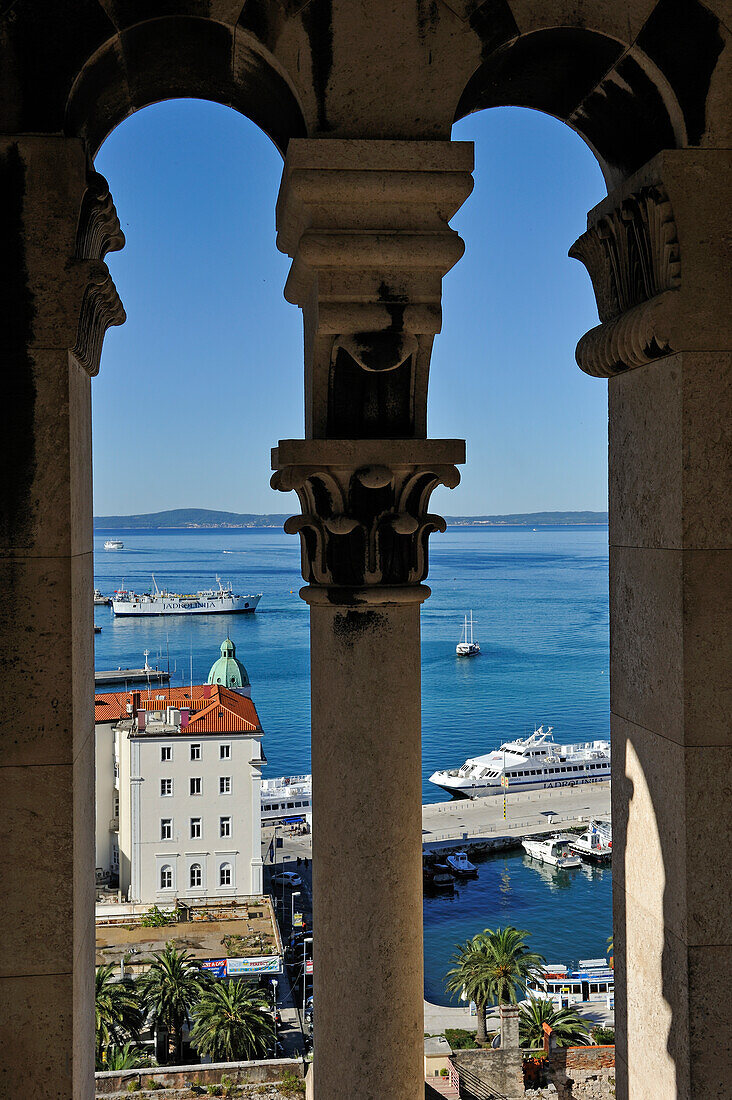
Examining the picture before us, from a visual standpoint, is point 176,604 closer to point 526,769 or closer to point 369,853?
point 526,769

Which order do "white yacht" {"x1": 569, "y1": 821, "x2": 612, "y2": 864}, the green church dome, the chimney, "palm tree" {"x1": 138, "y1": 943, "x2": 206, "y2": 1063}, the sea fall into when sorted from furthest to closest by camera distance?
the green church dome, "white yacht" {"x1": 569, "y1": 821, "x2": 612, "y2": 864}, the sea, "palm tree" {"x1": 138, "y1": 943, "x2": 206, "y2": 1063}, the chimney

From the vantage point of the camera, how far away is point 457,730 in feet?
312

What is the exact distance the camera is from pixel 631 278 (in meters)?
4.18

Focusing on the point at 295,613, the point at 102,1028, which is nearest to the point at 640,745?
the point at 102,1028

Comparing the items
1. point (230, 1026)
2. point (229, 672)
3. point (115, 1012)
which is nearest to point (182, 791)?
point (229, 672)

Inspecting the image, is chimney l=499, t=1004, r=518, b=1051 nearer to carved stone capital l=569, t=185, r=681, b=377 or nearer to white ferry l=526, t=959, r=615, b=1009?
→ white ferry l=526, t=959, r=615, b=1009

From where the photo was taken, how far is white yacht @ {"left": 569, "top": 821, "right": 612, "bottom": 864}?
206 feet

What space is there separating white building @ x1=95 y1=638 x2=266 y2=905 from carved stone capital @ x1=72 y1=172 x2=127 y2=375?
4642cm

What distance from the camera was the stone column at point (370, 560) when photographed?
3709mm

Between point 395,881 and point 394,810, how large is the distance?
0.85 feet

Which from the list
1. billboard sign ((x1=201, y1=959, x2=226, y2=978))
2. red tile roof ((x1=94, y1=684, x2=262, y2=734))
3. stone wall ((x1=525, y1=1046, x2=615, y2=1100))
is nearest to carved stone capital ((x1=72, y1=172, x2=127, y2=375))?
stone wall ((x1=525, y1=1046, x2=615, y2=1100))

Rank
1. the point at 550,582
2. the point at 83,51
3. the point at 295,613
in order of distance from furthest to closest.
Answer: the point at 550,582, the point at 295,613, the point at 83,51

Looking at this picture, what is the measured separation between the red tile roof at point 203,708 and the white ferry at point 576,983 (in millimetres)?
18379

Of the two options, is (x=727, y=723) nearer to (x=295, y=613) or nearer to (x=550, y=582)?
(x=295, y=613)
